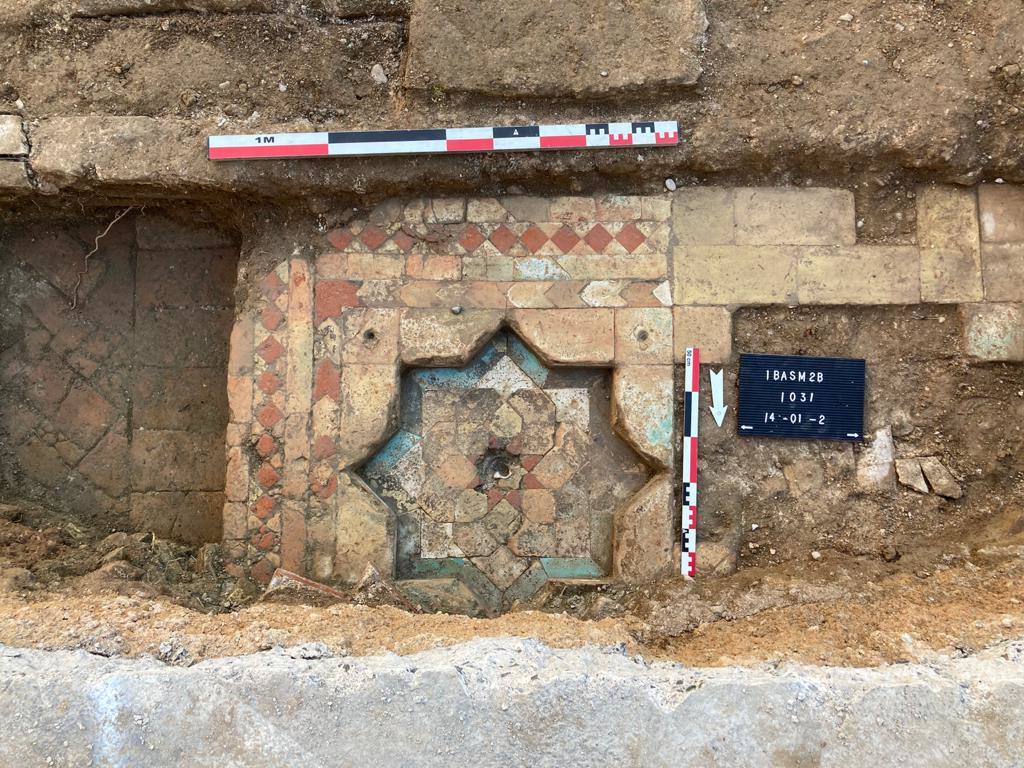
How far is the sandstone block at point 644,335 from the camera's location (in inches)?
130

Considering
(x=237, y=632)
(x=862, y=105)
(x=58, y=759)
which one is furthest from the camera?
(x=862, y=105)

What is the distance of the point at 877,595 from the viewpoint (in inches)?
114

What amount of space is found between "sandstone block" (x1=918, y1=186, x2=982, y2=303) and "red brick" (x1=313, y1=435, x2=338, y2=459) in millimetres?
2647

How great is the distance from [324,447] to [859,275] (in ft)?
8.04

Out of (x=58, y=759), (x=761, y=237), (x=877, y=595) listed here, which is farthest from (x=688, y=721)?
(x=761, y=237)

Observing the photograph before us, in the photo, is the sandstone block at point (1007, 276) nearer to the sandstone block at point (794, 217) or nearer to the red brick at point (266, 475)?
the sandstone block at point (794, 217)

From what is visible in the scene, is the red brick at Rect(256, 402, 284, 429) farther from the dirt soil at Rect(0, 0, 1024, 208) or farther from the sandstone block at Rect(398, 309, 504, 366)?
the dirt soil at Rect(0, 0, 1024, 208)

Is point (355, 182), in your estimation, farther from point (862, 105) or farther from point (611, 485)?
point (862, 105)

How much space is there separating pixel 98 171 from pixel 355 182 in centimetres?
108

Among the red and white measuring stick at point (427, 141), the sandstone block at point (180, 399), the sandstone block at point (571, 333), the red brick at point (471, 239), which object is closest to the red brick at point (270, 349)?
the sandstone block at point (180, 399)

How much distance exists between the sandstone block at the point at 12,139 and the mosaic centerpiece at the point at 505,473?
1.89 m

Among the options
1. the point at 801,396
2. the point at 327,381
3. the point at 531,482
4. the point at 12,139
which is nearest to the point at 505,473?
the point at 531,482

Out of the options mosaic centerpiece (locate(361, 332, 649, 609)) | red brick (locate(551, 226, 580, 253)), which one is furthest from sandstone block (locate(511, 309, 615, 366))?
red brick (locate(551, 226, 580, 253))

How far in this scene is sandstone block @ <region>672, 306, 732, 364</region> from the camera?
130 inches
